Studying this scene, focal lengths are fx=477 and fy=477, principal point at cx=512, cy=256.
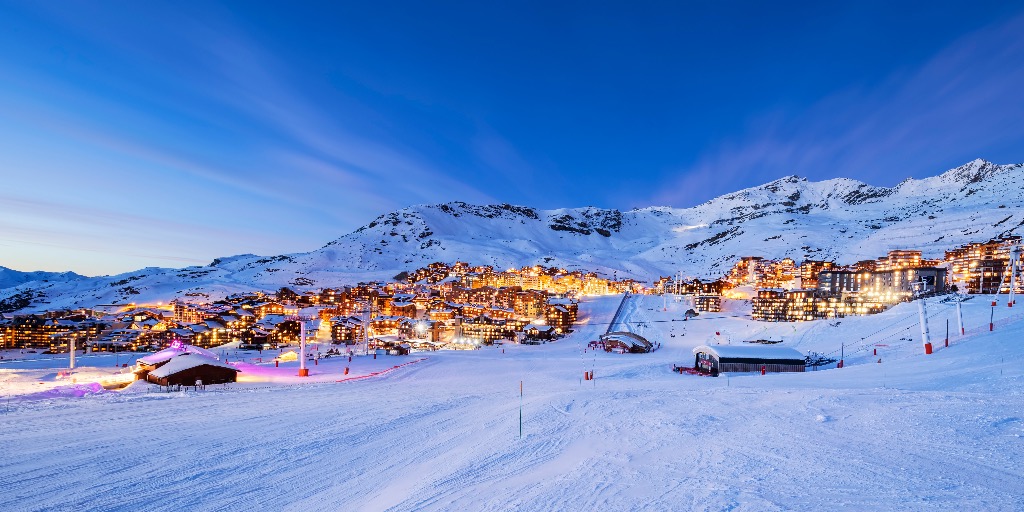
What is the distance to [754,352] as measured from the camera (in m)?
30.1

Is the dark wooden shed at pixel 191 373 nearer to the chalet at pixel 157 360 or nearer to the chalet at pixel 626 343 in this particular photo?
the chalet at pixel 157 360

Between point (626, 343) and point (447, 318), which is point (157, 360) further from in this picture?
point (447, 318)

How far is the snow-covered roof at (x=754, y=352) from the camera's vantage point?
29391 millimetres

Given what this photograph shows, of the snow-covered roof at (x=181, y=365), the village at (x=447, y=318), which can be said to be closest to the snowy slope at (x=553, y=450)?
the snow-covered roof at (x=181, y=365)

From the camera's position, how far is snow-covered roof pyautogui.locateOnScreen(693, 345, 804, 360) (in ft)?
96.4

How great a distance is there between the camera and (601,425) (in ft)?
36.3

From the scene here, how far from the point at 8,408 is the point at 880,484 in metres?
23.1

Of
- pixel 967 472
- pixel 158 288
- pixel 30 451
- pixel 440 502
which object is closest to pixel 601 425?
pixel 440 502

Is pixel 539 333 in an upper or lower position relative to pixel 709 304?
lower

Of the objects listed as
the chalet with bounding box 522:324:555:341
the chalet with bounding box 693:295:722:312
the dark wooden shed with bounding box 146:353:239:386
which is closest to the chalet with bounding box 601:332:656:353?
the chalet with bounding box 522:324:555:341

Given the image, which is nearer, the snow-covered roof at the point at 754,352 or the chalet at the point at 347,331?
the snow-covered roof at the point at 754,352

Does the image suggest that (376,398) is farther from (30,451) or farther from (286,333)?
(286,333)

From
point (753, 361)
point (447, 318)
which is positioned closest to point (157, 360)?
point (753, 361)

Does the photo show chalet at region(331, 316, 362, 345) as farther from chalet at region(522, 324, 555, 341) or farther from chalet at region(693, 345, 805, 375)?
chalet at region(693, 345, 805, 375)
